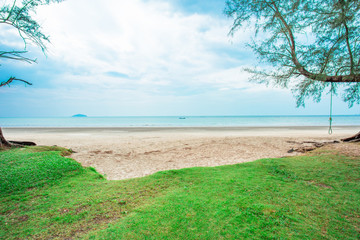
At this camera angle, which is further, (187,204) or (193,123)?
(193,123)

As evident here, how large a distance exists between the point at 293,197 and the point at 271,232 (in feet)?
5.06

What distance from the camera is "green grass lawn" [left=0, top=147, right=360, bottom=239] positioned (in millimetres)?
2967

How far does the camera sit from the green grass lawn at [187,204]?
297 centimetres

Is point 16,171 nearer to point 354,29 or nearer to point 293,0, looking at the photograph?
point 293,0

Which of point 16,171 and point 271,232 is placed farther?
point 16,171

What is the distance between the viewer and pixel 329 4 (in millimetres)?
8203

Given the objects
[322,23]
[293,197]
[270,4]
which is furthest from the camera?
[270,4]

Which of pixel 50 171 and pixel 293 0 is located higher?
pixel 293 0

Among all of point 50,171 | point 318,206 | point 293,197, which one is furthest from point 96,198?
point 318,206

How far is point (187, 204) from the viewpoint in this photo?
3678 millimetres

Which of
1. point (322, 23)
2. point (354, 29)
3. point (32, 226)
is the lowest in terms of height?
point (32, 226)

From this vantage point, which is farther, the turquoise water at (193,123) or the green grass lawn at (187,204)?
the turquoise water at (193,123)

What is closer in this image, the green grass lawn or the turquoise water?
the green grass lawn

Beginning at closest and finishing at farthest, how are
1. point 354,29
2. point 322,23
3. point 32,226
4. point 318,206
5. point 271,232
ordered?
1. point 271,232
2. point 32,226
3. point 318,206
4. point 354,29
5. point 322,23
